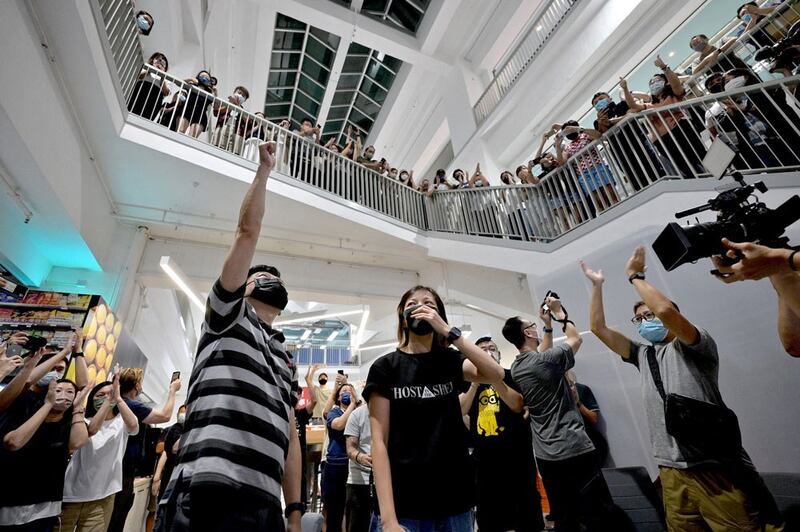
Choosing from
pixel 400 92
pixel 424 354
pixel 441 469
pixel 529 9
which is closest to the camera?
pixel 441 469

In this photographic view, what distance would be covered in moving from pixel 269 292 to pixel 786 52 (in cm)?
545

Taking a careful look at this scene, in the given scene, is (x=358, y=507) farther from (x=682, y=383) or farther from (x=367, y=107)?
(x=367, y=107)

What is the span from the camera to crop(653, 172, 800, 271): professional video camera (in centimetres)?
168

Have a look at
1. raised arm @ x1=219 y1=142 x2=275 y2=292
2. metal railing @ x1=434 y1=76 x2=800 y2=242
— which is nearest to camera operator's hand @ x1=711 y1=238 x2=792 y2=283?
raised arm @ x1=219 y1=142 x2=275 y2=292

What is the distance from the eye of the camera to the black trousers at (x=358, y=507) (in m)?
3.34

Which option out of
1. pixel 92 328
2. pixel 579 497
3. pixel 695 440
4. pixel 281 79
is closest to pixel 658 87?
pixel 695 440

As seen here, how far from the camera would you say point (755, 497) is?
176 centimetres

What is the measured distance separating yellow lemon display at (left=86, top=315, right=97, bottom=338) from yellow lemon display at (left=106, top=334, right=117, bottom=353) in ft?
1.32

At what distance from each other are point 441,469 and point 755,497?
68.2 inches

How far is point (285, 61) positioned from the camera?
13117 mm

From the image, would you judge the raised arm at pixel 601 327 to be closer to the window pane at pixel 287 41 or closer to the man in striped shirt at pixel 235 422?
the man in striped shirt at pixel 235 422

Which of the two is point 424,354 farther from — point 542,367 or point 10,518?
point 10,518

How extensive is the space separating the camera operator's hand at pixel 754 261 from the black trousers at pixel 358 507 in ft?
10.8

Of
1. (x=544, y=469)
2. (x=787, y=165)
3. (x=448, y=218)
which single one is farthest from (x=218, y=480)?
(x=448, y=218)
